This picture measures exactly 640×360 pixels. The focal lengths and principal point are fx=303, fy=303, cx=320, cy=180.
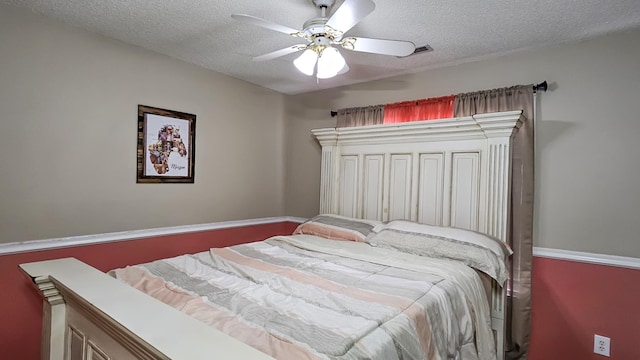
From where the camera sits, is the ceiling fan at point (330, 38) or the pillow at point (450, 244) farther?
the pillow at point (450, 244)

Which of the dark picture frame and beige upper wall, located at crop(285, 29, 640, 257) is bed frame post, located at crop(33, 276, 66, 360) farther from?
beige upper wall, located at crop(285, 29, 640, 257)

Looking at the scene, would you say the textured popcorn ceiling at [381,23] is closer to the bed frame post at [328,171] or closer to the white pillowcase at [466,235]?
the bed frame post at [328,171]

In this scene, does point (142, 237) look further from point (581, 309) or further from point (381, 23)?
point (581, 309)

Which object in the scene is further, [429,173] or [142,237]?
[429,173]

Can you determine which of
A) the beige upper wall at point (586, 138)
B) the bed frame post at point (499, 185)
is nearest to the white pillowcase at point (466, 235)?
the bed frame post at point (499, 185)

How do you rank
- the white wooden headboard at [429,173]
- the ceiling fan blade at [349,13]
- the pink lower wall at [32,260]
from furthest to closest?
the white wooden headboard at [429,173] → the pink lower wall at [32,260] → the ceiling fan blade at [349,13]

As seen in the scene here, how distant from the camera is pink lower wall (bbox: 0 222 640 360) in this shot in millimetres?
1930

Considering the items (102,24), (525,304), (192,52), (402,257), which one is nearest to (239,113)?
(192,52)

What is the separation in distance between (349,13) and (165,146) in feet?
6.58

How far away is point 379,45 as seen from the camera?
1.72 m

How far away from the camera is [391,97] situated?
2.99 metres

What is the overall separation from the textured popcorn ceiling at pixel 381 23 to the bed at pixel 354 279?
0.57 metres

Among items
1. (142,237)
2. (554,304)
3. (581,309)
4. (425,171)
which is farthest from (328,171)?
(581,309)

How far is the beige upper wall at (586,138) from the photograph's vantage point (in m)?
1.99
